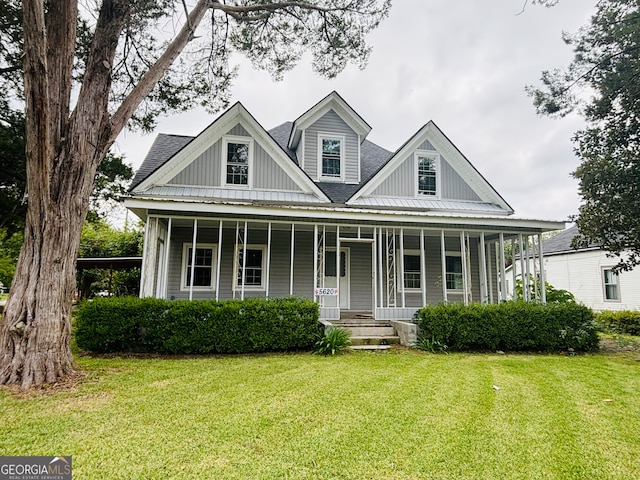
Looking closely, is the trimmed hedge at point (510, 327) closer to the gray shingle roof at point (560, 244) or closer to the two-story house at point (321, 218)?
the two-story house at point (321, 218)

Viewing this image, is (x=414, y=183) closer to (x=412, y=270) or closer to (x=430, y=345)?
(x=412, y=270)

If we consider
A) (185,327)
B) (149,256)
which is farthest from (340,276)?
(149,256)

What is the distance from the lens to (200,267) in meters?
10.9

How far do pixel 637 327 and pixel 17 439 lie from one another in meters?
17.4

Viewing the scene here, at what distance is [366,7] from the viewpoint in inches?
362

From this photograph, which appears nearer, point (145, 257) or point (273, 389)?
point (273, 389)

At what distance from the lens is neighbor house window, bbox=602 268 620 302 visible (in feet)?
50.3

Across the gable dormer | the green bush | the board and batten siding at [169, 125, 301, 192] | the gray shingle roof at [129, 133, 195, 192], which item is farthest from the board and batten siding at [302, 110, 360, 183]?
the green bush

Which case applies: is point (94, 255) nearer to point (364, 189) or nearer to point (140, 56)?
point (140, 56)

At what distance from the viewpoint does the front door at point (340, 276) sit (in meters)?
11.6

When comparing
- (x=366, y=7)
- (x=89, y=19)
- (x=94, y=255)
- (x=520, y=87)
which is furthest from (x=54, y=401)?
(x=94, y=255)

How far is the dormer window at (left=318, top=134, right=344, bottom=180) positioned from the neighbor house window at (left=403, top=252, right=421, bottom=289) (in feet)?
12.5

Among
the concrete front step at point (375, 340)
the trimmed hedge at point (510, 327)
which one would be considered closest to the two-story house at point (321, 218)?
the concrete front step at point (375, 340)

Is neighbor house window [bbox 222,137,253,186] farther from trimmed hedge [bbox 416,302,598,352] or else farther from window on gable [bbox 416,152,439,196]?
trimmed hedge [bbox 416,302,598,352]
